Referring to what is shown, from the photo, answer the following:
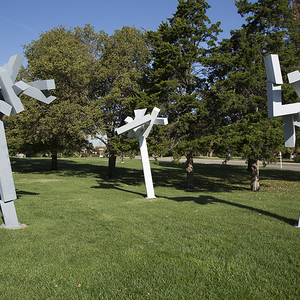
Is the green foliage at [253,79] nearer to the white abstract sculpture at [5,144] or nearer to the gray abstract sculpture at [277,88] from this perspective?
the gray abstract sculpture at [277,88]

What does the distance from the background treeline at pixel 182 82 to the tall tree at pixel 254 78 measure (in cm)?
Answer: 5

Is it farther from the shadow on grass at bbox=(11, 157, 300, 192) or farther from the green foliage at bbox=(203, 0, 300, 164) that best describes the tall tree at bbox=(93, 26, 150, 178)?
the green foliage at bbox=(203, 0, 300, 164)

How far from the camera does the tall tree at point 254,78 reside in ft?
34.5

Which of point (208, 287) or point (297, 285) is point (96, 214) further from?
point (297, 285)

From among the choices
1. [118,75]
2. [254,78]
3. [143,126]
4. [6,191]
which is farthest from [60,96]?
[6,191]

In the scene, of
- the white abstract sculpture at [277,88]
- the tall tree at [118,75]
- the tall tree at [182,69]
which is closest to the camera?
the white abstract sculpture at [277,88]

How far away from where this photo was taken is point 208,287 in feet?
11.3

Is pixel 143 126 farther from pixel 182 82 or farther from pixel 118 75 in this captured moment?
pixel 118 75

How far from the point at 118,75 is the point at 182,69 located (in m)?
5.64

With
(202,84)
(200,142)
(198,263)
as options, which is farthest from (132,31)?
(198,263)

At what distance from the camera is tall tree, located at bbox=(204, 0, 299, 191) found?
10.5 m

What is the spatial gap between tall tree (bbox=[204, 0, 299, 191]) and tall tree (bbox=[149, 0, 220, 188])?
1249 millimetres

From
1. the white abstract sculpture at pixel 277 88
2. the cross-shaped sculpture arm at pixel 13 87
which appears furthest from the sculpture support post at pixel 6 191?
the white abstract sculpture at pixel 277 88

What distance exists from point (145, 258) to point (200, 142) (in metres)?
8.50
